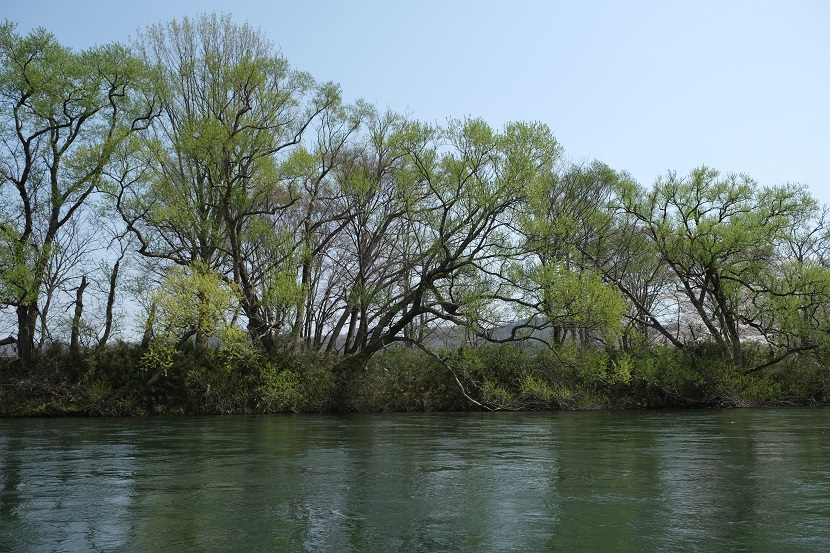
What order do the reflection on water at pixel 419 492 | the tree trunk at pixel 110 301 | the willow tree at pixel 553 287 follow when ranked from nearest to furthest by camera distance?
the reflection on water at pixel 419 492 → the willow tree at pixel 553 287 → the tree trunk at pixel 110 301

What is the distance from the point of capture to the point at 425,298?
29.6 metres

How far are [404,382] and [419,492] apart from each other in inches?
855

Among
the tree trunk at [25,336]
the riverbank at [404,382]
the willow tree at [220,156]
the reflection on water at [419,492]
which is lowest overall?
the reflection on water at [419,492]

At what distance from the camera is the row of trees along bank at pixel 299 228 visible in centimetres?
2681

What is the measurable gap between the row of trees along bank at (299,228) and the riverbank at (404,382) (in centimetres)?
41

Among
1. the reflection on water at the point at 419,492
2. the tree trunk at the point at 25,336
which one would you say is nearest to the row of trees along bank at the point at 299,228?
the tree trunk at the point at 25,336

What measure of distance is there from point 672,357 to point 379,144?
51.8 feet

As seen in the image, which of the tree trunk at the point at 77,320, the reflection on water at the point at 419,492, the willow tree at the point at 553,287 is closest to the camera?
the reflection on water at the point at 419,492

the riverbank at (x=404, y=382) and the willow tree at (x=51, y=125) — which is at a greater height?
the willow tree at (x=51, y=125)

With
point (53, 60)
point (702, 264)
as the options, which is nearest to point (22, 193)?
point (53, 60)

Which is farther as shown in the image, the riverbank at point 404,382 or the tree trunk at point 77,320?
the tree trunk at point 77,320

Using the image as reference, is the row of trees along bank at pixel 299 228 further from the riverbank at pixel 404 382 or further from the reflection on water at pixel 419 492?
the reflection on water at pixel 419 492

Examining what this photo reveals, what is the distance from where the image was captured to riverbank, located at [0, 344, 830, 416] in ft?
90.3

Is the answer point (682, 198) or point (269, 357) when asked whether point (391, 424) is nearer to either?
point (269, 357)
